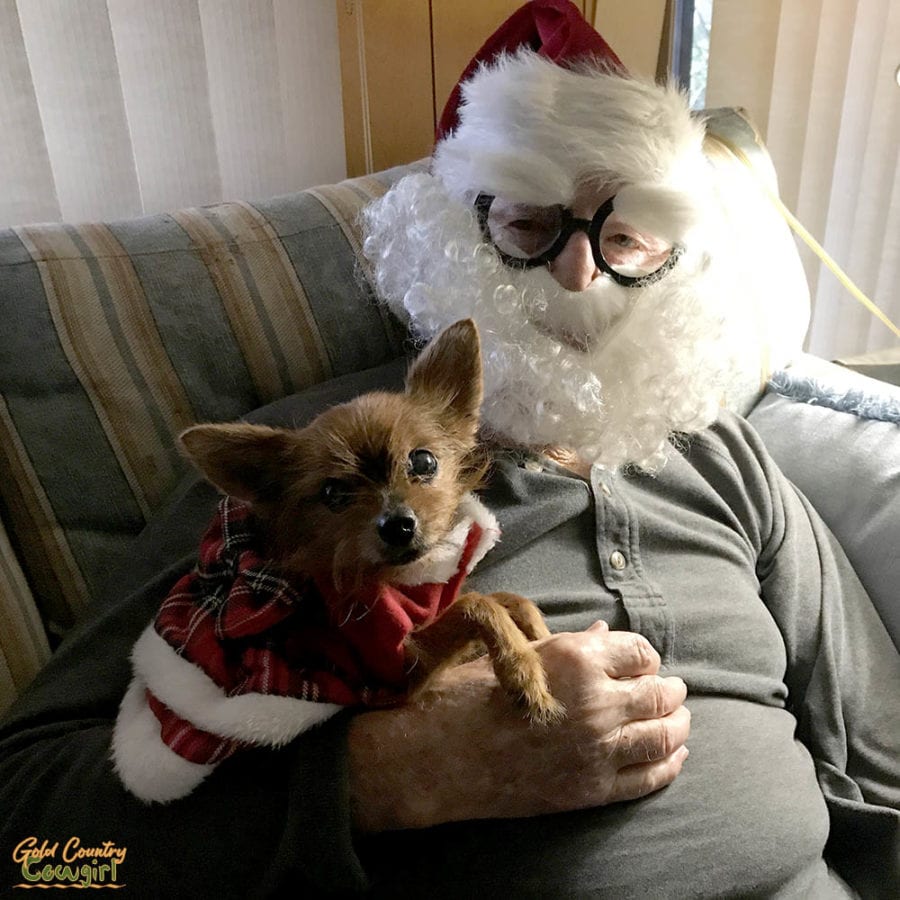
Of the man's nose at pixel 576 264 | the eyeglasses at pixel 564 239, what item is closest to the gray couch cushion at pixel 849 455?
the eyeglasses at pixel 564 239

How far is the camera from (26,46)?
3.76ft

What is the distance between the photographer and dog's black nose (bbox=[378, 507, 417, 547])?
2.03 feet

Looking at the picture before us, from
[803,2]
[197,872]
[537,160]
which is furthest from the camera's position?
[803,2]

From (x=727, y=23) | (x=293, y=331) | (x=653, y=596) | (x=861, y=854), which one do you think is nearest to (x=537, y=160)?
(x=293, y=331)

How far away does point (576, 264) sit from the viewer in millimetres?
1047

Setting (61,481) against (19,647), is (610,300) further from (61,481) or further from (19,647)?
(19,647)

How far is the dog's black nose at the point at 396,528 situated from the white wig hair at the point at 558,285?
445 mm

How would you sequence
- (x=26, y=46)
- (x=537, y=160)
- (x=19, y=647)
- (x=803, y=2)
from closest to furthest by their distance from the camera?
(x=19, y=647) < (x=537, y=160) < (x=26, y=46) < (x=803, y=2)

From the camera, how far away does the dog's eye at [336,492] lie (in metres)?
0.66

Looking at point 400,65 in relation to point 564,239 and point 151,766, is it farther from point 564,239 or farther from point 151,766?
point 151,766

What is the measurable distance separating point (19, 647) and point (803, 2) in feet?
6.81

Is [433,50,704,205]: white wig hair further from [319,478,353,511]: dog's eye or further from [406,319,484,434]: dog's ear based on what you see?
[319,478,353,511]: dog's eye

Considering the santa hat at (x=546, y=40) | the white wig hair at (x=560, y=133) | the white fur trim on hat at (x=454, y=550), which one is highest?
the santa hat at (x=546, y=40)

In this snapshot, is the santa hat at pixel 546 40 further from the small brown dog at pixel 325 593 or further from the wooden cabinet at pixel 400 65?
the small brown dog at pixel 325 593
